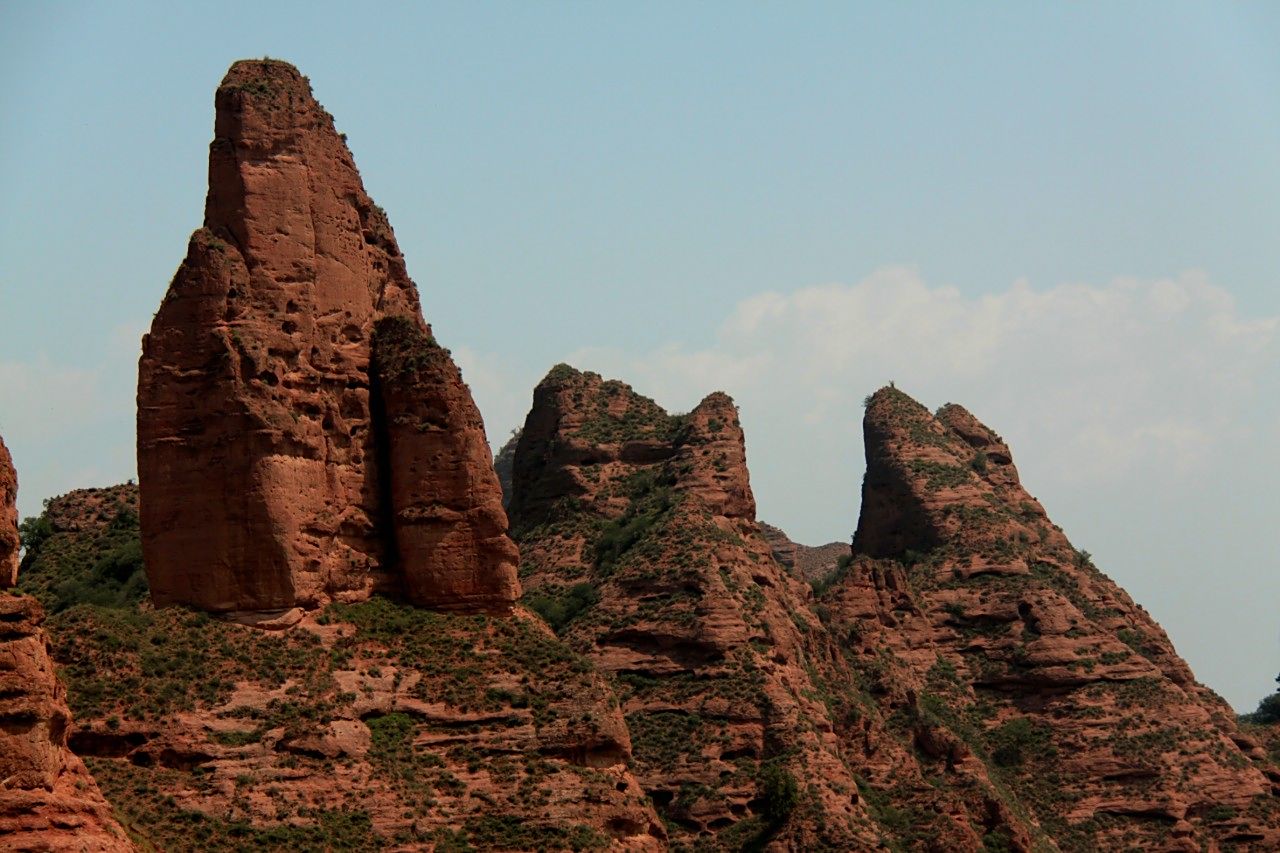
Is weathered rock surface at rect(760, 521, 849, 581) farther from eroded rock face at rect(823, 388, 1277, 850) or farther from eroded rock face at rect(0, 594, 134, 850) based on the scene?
eroded rock face at rect(0, 594, 134, 850)

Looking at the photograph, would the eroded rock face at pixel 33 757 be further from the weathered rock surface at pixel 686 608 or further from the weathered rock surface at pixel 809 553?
the weathered rock surface at pixel 809 553

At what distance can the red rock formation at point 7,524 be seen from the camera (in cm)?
5728

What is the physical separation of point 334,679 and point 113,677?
6249 millimetres

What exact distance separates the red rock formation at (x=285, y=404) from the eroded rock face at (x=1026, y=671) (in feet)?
110

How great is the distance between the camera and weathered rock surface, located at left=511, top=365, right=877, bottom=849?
100 metres

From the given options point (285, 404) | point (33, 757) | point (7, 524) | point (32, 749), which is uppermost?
point (285, 404)

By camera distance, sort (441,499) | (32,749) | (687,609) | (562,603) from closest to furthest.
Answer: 1. (32,749)
2. (441,499)
3. (687,609)
4. (562,603)

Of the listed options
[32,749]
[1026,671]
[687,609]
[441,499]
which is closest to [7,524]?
[32,749]

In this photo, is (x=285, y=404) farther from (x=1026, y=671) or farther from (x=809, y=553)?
(x=809, y=553)

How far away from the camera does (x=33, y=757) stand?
56.3 meters

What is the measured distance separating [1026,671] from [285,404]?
2099 inches

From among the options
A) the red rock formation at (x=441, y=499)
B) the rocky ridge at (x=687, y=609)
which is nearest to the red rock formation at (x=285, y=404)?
the red rock formation at (x=441, y=499)

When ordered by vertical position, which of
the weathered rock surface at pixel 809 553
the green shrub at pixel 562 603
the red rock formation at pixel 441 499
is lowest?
the red rock formation at pixel 441 499

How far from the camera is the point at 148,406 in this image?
81.4 meters
